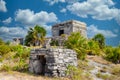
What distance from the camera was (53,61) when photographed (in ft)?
46.5

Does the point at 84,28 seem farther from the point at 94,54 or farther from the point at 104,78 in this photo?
the point at 104,78

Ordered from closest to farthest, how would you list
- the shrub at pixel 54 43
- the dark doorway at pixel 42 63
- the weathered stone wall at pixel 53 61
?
1. the weathered stone wall at pixel 53 61
2. the dark doorway at pixel 42 63
3. the shrub at pixel 54 43

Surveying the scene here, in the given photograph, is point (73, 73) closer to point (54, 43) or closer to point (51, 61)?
point (51, 61)

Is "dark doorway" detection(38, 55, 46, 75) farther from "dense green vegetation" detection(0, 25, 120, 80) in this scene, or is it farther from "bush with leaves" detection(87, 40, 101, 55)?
"bush with leaves" detection(87, 40, 101, 55)

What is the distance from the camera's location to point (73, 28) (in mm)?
34156

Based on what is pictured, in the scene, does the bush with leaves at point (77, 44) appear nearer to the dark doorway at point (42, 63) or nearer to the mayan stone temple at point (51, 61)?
the mayan stone temple at point (51, 61)

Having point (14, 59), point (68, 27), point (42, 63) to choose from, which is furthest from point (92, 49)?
point (42, 63)

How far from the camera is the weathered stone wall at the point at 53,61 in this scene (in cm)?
1415

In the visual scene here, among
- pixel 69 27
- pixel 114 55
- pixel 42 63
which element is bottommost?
pixel 42 63

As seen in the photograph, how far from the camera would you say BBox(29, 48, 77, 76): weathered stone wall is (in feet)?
46.4

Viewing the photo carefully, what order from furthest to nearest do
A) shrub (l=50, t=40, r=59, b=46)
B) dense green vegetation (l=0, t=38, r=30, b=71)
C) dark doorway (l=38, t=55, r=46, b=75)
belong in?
shrub (l=50, t=40, r=59, b=46), dense green vegetation (l=0, t=38, r=30, b=71), dark doorway (l=38, t=55, r=46, b=75)

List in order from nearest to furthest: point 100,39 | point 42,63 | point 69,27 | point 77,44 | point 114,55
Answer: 1. point 42,63
2. point 77,44
3. point 114,55
4. point 100,39
5. point 69,27

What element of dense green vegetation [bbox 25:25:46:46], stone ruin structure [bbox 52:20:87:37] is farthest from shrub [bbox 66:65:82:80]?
stone ruin structure [bbox 52:20:87:37]

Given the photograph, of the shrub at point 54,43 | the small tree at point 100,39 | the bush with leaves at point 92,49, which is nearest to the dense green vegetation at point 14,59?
the bush with leaves at point 92,49
